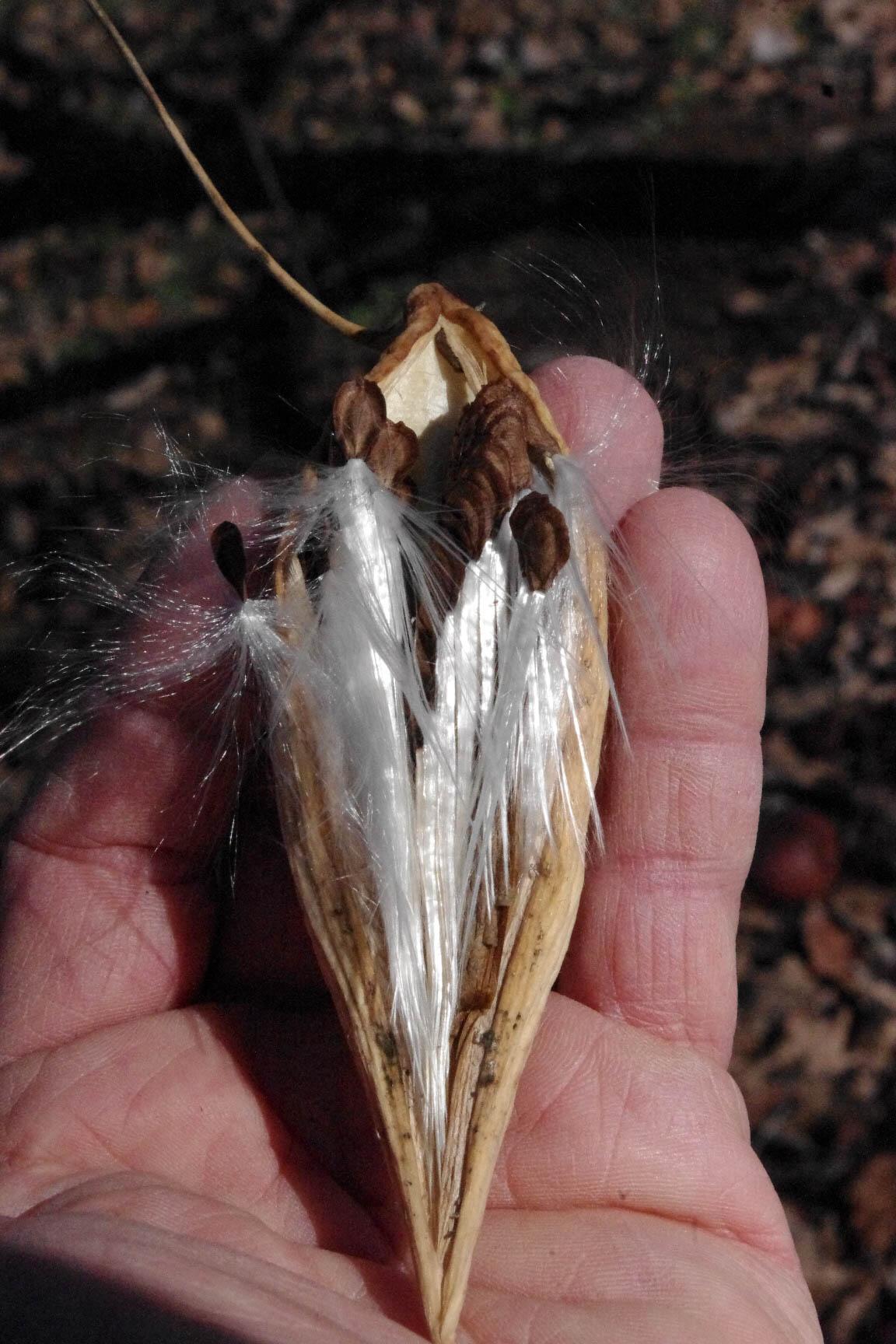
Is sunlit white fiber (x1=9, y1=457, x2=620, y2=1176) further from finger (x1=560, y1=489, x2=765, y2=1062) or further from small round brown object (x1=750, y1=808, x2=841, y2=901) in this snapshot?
small round brown object (x1=750, y1=808, x2=841, y2=901)

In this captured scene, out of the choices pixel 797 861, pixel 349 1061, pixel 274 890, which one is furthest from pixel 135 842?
pixel 797 861

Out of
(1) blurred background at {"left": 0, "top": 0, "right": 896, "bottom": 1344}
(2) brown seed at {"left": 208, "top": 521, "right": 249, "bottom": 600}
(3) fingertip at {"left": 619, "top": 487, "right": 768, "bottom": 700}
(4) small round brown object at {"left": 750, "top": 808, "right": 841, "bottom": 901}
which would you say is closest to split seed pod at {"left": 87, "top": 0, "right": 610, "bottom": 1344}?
(2) brown seed at {"left": 208, "top": 521, "right": 249, "bottom": 600}

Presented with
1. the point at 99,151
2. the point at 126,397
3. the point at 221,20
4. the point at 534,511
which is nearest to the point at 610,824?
the point at 534,511

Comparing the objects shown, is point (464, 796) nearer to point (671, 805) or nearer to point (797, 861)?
point (671, 805)

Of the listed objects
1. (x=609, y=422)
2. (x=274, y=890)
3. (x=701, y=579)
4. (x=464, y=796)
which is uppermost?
(x=609, y=422)

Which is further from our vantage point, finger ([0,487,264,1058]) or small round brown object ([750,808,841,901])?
small round brown object ([750,808,841,901])

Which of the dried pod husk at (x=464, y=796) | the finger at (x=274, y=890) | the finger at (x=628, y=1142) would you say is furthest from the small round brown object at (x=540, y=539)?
the finger at (x=628, y=1142)

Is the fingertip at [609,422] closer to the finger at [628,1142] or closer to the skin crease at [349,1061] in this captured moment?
the skin crease at [349,1061]

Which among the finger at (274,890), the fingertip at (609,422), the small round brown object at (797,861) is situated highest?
the fingertip at (609,422)
